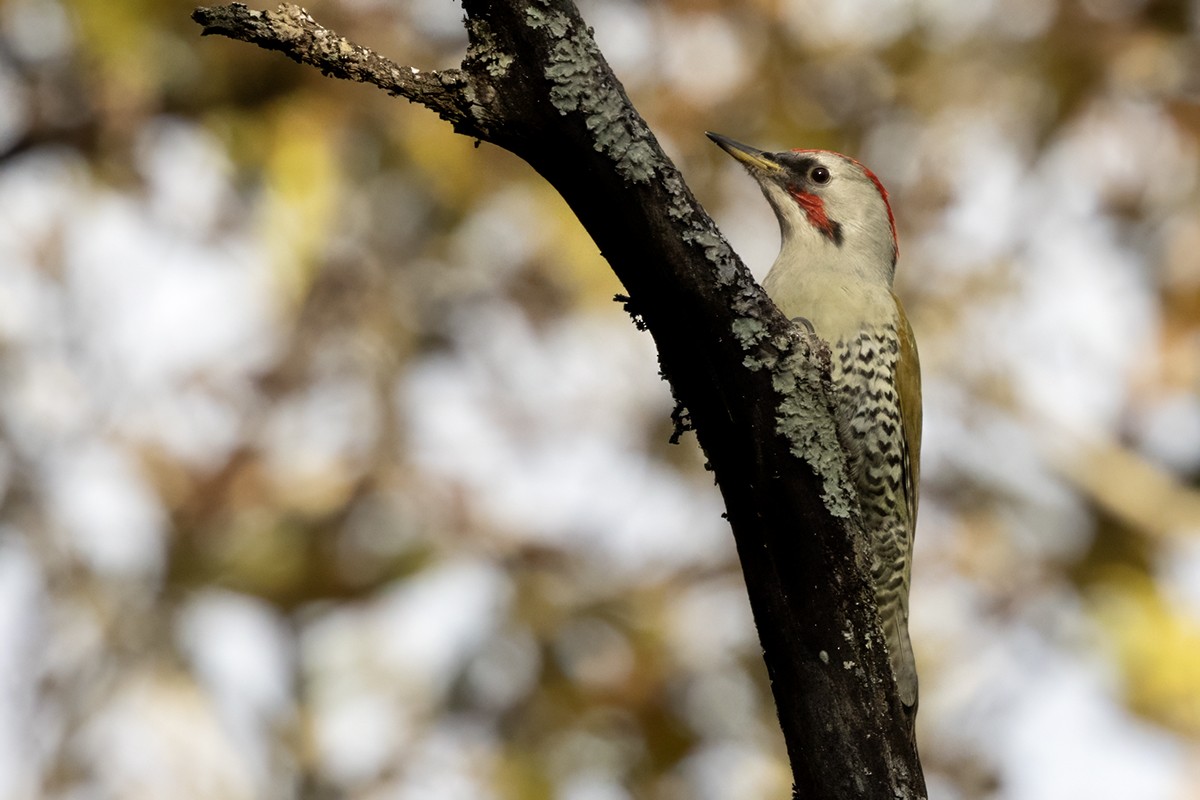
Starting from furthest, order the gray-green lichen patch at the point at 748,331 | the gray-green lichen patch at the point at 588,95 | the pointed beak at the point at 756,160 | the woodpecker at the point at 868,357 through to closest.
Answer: the pointed beak at the point at 756,160 → the woodpecker at the point at 868,357 → the gray-green lichen patch at the point at 748,331 → the gray-green lichen patch at the point at 588,95

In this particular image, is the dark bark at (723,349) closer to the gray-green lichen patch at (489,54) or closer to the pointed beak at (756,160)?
the gray-green lichen patch at (489,54)

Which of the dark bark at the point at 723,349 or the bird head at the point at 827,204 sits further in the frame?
the bird head at the point at 827,204

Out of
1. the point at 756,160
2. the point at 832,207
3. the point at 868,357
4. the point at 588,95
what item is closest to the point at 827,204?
the point at 832,207

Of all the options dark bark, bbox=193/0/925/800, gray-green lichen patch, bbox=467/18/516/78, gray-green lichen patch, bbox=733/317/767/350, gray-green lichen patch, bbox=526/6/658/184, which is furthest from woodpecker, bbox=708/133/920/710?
gray-green lichen patch, bbox=467/18/516/78

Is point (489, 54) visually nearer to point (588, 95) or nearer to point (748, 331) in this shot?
point (588, 95)

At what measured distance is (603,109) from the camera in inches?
101

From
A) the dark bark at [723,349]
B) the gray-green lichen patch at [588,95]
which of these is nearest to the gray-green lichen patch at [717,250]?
the dark bark at [723,349]

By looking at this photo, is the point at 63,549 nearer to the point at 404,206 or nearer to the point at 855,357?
the point at 404,206

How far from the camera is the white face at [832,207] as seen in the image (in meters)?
5.57

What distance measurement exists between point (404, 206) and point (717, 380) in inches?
229

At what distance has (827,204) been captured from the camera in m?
5.75

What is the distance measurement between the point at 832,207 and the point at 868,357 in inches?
41.7

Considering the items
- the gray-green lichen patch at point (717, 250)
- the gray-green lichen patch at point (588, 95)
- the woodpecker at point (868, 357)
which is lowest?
the gray-green lichen patch at point (717, 250)

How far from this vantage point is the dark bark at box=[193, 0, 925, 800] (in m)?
2.55
